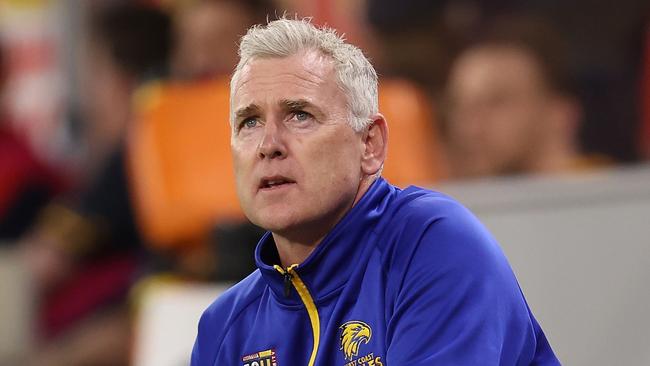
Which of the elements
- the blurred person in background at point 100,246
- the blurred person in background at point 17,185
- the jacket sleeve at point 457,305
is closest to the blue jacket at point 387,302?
the jacket sleeve at point 457,305

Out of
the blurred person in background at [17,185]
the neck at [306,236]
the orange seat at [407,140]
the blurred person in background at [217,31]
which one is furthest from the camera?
the blurred person in background at [17,185]

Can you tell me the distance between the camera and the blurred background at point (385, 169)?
3646mm

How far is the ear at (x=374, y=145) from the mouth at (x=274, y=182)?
0.15 m

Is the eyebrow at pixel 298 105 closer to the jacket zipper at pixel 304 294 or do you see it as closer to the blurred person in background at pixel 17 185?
the jacket zipper at pixel 304 294

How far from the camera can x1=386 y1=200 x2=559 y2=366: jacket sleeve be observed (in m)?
2.05

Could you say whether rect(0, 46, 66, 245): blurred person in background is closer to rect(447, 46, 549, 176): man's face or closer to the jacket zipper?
rect(447, 46, 549, 176): man's face

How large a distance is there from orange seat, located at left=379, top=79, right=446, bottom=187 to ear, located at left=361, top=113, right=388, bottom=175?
1809 millimetres

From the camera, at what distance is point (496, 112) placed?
4543mm

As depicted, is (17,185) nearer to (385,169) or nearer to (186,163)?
(186,163)

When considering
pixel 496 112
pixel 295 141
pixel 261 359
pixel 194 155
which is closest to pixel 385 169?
pixel 496 112

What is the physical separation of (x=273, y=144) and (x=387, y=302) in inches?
12.7

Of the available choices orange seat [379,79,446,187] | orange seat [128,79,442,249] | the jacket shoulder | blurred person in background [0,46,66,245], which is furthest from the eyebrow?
blurred person in background [0,46,66,245]

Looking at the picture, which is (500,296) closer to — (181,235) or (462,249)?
(462,249)

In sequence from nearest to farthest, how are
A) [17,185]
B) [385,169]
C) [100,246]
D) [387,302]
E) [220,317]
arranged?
1. [387,302]
2. [220,317]
3. [385,169]
4. [100,246]
5. [17,185]
